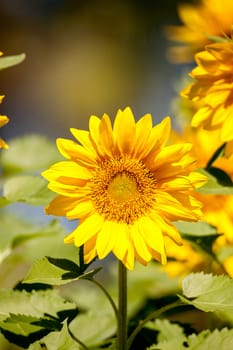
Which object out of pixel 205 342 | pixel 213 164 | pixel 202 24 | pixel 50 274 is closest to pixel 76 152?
pixel 50 274

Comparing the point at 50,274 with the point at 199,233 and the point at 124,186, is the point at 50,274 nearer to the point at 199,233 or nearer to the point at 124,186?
the point at 124,186

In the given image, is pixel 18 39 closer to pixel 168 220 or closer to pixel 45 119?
pixel 45 119

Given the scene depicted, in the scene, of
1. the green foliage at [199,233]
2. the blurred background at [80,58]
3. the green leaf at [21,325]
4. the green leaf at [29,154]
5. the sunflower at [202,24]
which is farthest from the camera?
the blurred background at [80,58]

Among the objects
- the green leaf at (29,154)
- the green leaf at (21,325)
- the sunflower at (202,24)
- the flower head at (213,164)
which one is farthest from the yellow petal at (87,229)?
the sunflower at (202,24)

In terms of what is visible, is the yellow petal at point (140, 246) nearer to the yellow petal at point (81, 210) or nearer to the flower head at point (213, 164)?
the yellow petal at point (81, 210)

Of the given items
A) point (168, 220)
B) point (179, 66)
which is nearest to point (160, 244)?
point (168, 220)

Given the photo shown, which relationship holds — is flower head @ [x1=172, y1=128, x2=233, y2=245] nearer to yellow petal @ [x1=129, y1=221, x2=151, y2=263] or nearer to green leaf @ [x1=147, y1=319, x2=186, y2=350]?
green leaf @ [x1=147, y1=319, x2=186, y2=350]
